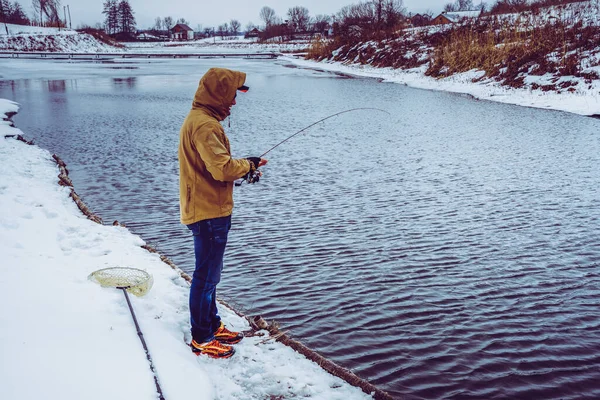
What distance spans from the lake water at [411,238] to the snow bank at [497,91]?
11.6 feet

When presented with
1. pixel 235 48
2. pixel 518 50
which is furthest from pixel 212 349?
pixel 235 48

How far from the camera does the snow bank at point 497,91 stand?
859 inches

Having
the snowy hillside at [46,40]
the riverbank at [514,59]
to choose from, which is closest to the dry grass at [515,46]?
the riverbank at [514,59]

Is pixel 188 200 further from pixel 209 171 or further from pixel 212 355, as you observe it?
pixel 212 355

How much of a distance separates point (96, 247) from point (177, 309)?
2.12 metres

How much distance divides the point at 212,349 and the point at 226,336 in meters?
0.23

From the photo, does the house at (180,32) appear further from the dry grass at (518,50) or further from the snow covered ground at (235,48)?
the dry grass at (518,50)

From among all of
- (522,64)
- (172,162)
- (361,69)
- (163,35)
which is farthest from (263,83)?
(163,35)

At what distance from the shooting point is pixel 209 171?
12.9 feet

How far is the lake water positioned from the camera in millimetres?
4945

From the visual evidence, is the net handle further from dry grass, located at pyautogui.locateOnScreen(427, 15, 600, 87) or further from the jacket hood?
dry grass, located at pyautogui.locateOnScreen(427, 15, 600, 87)

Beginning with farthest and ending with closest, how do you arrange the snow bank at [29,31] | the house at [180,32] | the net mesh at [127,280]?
the house at [180,32]
the snow bank at [29,31]
the net mesh at [127,280]

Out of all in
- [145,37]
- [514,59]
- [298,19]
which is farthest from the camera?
[145,37]

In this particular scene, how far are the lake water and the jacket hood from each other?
239 centimetres
